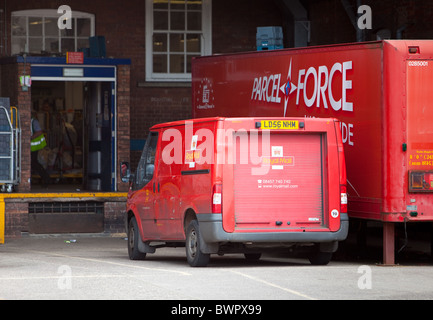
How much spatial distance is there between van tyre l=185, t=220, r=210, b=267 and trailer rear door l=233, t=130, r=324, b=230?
62 centimetres

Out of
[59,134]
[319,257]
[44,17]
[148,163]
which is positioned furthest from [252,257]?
[59,134]

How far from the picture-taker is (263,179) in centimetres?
1333

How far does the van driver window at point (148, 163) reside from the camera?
15023mm

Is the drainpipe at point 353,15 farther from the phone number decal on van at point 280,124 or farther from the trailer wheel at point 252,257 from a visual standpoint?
the phone number decal on van at point 280,124

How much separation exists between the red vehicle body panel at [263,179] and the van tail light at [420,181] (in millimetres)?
1022

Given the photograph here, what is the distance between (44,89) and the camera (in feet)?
92.0

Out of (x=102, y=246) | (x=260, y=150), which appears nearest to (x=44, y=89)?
(x=102, y=246)

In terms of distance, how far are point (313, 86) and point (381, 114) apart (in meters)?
1.76

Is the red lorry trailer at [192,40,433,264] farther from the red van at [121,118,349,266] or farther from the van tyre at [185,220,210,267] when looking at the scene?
the van tyre at [185,220,210,267]

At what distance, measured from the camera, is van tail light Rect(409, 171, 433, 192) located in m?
13.9

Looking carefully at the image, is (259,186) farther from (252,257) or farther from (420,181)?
(252,257)

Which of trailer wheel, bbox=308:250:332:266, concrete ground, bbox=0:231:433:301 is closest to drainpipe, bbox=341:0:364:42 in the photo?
concrete ground, bbox=0:231:433:301

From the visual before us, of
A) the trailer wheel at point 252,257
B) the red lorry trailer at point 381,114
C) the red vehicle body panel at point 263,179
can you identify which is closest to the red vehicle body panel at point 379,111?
the red lorry trailer at point 381,114
